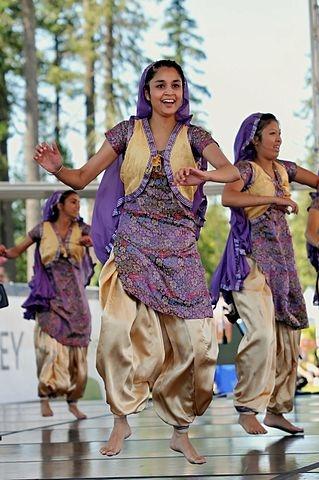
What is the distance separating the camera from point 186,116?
214 inches

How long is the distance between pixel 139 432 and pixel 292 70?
24432 millimetres

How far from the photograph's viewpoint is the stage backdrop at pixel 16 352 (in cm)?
1282

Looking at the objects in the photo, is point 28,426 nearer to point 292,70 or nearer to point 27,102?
point 27,102

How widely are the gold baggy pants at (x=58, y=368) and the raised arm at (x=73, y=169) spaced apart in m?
4.51

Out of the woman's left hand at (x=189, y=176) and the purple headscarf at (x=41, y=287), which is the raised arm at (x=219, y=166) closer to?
the woman's left hand at (x=189, y=176)

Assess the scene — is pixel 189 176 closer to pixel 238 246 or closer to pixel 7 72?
pixel 238 246

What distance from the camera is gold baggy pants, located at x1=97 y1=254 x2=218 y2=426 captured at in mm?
5199

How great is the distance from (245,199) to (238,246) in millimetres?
376

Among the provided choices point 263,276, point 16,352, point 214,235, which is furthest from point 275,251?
point 214,235

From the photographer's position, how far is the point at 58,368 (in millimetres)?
9688

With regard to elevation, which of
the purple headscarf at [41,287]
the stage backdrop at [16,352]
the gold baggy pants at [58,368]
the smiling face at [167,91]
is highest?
the smiling face at [167,91]

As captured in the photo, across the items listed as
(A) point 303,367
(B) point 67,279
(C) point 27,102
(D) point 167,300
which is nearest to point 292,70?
(C) point 27,102

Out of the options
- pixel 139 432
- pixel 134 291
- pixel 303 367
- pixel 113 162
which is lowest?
pixel 303 367

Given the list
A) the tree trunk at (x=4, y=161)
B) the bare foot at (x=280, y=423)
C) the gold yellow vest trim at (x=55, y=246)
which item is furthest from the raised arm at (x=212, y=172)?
the tree trunk at (x=4, y=161)
